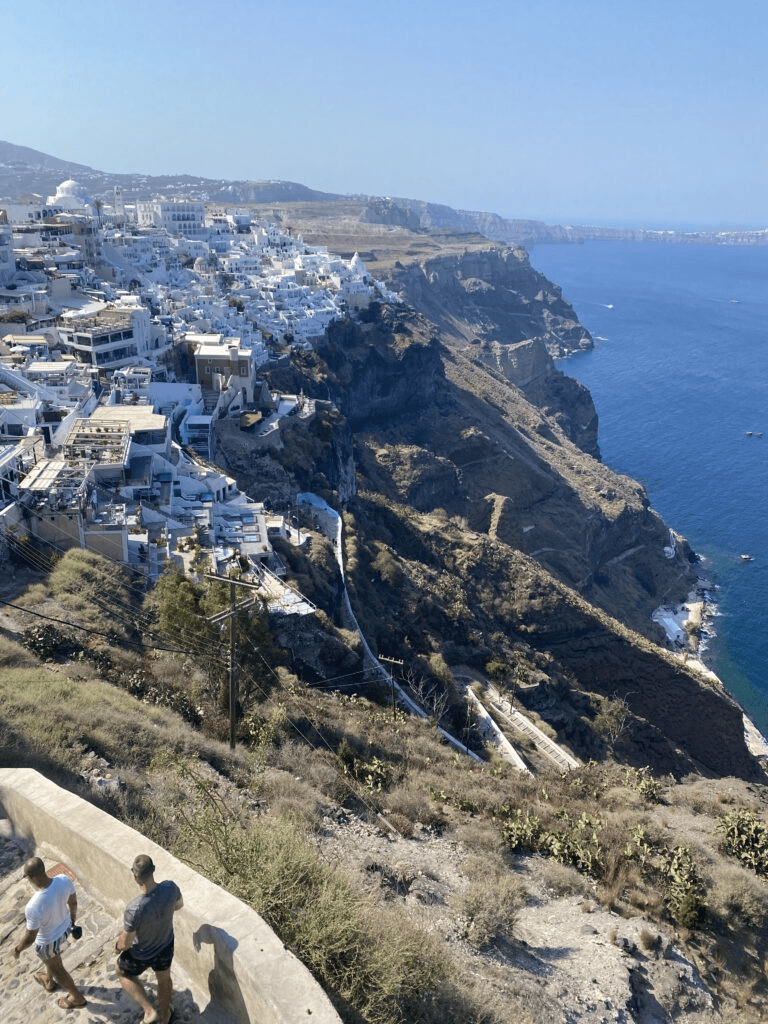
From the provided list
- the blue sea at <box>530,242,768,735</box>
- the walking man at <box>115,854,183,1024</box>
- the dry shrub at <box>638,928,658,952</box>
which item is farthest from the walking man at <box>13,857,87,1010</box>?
the blue sea at <box>530,242,768,735</box>

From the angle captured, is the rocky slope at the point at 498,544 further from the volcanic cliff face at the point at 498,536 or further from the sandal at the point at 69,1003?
the sandal at the point at 69,1003

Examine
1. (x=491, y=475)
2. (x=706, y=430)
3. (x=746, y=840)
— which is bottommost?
(x=706, y=430)

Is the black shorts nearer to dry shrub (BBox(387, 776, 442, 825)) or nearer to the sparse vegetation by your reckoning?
the sparse vegetation

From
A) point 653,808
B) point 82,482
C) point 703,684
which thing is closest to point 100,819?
point 653,808

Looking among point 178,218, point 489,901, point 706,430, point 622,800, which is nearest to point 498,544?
point 622,800

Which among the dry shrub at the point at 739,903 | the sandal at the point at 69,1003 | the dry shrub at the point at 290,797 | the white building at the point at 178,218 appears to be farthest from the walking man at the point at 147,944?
the white building at the point at 178,218

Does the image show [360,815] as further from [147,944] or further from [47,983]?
[147,944]

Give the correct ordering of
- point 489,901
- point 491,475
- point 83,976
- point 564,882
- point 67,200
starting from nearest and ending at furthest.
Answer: point 83,976 < point 489,901 < point 564,882 < point 491,475 < point 67,200
